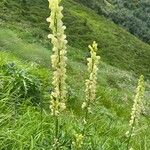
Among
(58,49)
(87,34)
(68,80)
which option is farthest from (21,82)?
(87,34)

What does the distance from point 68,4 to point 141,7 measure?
168ft

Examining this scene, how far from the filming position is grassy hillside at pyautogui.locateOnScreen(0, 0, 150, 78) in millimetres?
53438

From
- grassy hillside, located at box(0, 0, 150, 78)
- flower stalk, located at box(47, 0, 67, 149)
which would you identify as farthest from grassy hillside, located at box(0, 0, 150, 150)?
flower stalk, located at box(47, 0, 67, 149)

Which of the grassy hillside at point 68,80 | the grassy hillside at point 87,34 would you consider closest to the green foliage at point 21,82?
the grassy hillside at point 68,80

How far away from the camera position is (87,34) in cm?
6425

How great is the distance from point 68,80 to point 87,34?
3874 centimetres

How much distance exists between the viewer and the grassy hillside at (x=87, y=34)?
2104 inches

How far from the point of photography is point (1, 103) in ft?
33.5

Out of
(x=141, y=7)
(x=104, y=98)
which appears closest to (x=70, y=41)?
(x=104, y=98)

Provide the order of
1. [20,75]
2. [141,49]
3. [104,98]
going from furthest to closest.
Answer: [141,49], [104,98], [20,75]

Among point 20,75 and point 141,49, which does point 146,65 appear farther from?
point 20,75

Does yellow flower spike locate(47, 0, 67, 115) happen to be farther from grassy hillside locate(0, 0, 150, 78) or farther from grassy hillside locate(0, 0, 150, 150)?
grassy hillside locate(0, 0, 150, 78)

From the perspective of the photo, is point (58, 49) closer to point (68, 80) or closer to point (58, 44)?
point (58, 44)

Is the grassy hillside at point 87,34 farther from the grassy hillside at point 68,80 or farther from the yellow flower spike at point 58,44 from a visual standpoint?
the yellow flower spike at point 58,44
